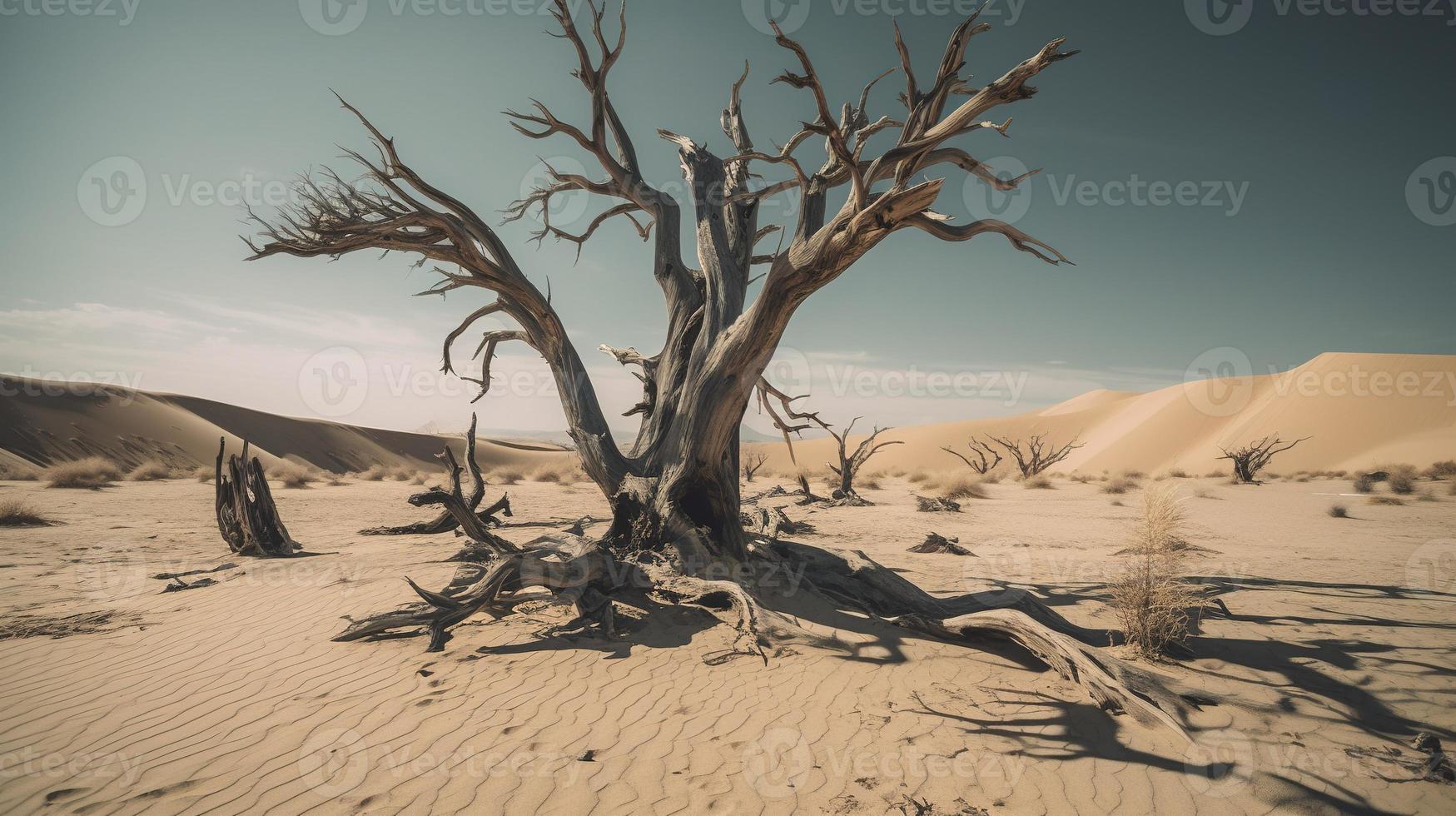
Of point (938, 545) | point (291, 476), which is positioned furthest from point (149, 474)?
point (938, 545)

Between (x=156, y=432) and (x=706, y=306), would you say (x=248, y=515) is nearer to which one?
(x=706, y=306)

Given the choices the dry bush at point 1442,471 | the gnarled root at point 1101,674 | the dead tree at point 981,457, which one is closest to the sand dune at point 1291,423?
the dry bush at point 1442,471

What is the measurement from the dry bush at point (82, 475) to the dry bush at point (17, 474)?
236 millimetres

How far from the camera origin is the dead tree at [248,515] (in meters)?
7.74

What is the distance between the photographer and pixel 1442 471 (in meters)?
19.1

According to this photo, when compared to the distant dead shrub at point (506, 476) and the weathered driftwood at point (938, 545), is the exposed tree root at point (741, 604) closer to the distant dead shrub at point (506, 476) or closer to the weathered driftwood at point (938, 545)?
the weathered driftwood at point (938, 545)

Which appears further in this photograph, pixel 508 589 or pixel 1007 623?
pixel 508 589

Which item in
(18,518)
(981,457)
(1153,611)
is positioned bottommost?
(18,518)

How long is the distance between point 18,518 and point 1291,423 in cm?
5054

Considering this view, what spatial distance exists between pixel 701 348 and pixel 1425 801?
198 inches

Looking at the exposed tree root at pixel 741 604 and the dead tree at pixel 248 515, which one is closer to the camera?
the exposed tree root at pixel 741 604

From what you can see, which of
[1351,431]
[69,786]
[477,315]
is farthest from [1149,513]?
[1351,431]

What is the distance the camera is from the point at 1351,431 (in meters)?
29.6

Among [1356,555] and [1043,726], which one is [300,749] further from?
[1356,555]
